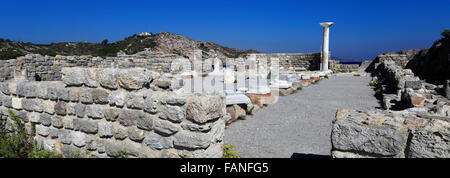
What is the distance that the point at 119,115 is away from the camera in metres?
3.16

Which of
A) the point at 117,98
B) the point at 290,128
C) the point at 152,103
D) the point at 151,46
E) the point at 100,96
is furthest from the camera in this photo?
the point at 151,46

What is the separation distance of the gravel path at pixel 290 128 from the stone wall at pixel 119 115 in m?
1.36

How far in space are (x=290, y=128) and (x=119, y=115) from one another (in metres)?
3.33

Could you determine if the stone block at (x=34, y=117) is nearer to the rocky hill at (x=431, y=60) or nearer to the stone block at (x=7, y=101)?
the stone block at (x=7, y=101)

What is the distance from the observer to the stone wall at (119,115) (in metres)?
2.69

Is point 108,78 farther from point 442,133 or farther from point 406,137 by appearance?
point 442,133

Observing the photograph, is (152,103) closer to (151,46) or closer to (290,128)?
(290,128)

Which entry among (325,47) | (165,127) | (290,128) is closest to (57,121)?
(165,127)

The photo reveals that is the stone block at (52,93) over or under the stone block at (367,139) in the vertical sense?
over

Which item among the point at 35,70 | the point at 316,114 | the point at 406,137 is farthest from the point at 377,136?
the point at 35,70

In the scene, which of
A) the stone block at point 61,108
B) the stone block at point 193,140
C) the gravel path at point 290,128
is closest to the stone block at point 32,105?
the stone block at point 61,108

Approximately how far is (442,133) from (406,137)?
216mm
